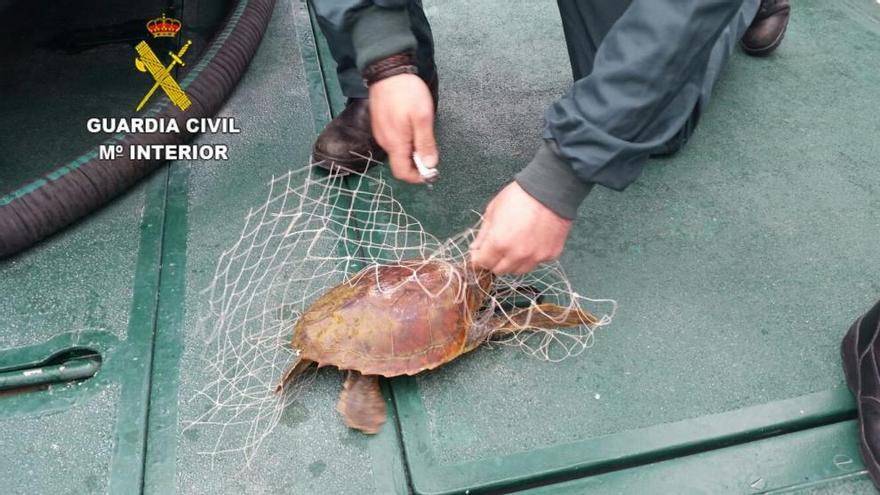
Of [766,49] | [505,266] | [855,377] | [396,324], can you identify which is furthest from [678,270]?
[766,49]

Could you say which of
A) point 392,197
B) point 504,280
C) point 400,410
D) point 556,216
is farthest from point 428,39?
point 400,410

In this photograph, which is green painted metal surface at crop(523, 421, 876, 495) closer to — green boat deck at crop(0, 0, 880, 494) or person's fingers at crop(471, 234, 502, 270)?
green boat deck at crop(0, 0, 880, 494)

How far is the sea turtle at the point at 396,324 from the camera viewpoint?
1.20m

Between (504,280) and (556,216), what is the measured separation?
366mm

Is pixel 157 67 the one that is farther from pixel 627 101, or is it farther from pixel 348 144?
pixel 627 101

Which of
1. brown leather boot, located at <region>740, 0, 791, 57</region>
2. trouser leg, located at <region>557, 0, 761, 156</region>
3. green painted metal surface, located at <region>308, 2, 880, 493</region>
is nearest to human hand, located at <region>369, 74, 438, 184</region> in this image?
green painted metal surface, located at <region>308, 2, 880, 493</region>

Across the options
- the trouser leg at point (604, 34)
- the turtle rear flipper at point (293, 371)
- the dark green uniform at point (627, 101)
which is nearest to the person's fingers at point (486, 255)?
the dark green uniform at point (627, 101)

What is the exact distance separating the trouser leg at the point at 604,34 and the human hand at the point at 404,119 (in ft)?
1.95

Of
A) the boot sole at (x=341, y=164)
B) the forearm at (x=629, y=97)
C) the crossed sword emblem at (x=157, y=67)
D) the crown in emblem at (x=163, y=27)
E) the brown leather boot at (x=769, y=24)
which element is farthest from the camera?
the crown in emblem at (x=163, y=27)

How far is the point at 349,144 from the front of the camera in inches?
63.9

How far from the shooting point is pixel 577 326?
1358mm

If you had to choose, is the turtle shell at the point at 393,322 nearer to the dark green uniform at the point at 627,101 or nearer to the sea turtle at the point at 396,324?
the sea turtle at the point at 396,324

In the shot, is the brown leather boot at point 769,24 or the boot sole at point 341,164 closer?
the boot sole at point 341,164

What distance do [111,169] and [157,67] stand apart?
565 mm
